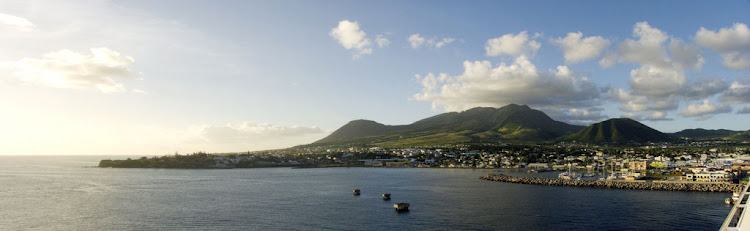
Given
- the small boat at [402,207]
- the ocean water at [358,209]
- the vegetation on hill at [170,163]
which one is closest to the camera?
the ocean water at [358,209]

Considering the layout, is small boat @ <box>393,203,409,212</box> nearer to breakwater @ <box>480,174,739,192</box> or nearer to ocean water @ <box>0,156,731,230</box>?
ocean water @ <box>0,156,731,230</box>

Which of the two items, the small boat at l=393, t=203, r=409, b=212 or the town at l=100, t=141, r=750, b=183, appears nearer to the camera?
the small boat at l=393, t=203, r=409, b=212

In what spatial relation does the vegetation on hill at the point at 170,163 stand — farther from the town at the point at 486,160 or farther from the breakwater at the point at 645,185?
the breakwater at the point at 645,185

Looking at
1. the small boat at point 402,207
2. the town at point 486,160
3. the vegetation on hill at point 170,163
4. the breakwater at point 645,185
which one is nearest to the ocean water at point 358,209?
the small boat at point 402,207

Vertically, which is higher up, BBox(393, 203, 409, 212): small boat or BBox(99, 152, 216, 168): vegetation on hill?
BBox(99, 152, 216, 168): vegetation on hill

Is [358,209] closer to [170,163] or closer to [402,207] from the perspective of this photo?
[402,207]

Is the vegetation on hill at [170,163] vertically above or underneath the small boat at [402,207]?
above

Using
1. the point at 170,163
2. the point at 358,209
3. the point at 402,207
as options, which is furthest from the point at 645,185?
the point at 170,163

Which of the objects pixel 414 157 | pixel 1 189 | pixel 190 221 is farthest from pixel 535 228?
pixel 414 157

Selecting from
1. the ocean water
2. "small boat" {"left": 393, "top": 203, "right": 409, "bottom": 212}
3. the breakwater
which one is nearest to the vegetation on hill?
the ocean water

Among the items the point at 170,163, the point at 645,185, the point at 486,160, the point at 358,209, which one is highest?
the point at 170,163

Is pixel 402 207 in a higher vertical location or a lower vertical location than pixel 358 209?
higher

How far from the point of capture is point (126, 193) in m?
68.1

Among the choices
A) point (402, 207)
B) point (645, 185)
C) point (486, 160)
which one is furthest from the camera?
point (486, 160)
